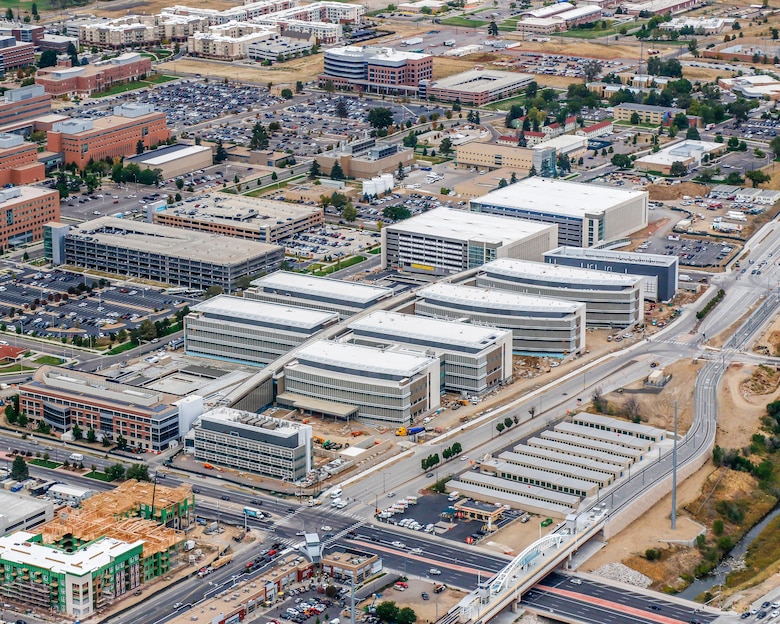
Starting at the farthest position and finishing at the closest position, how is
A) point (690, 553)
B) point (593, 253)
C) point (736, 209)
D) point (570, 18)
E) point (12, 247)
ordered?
1. point (570, 18)
2. point (736, 209)
3. point (12, 247)
4. point (593, 253)
5. point (690, 553)

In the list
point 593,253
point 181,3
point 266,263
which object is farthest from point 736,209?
point 181,3

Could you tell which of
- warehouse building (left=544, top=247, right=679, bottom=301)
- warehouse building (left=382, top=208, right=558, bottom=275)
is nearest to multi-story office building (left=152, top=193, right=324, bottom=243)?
warehouse building (left=382, top=208, right=558, bottom=275)

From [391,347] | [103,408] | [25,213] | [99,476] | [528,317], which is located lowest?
[99,476]

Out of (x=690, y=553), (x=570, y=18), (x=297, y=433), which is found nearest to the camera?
(x=690, y=553)

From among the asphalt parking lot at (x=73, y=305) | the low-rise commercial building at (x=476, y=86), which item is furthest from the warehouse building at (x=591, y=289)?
the low-rise commercial building at (x=476, y=86)

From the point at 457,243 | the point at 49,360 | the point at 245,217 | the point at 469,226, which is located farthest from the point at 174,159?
the point at 49,360

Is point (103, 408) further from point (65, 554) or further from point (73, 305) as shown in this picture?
point (73, 305)

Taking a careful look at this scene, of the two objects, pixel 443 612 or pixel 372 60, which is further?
pixel 372 60

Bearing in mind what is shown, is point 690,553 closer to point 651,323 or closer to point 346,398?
point 346,398
